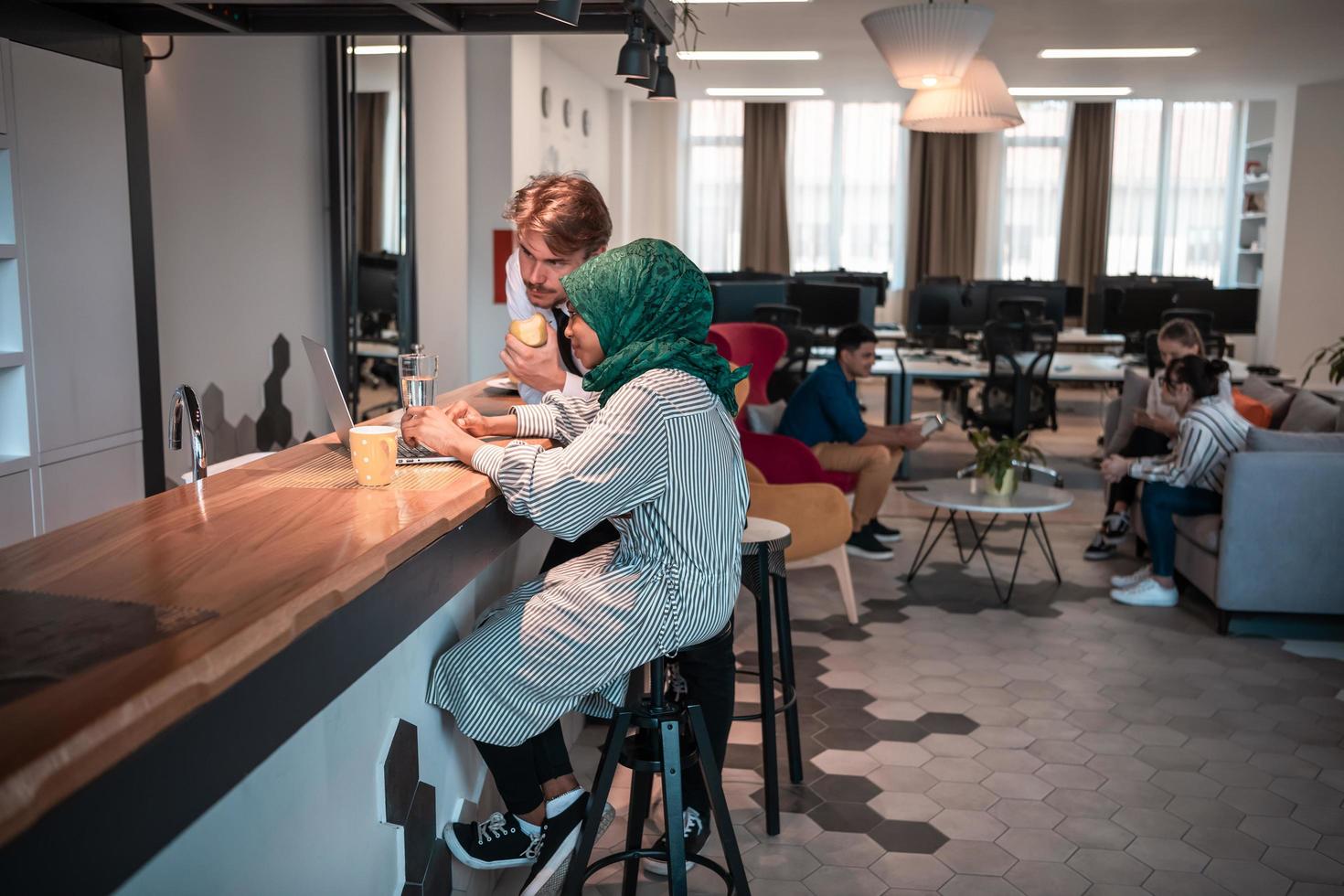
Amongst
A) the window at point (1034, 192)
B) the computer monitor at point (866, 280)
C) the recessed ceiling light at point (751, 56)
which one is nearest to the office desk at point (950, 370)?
the computer monitor at point (866, 280)

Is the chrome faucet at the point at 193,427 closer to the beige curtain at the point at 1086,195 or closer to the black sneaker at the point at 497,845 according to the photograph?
the black sneaker at the point at 497,845

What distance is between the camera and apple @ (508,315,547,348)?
8.45 feet

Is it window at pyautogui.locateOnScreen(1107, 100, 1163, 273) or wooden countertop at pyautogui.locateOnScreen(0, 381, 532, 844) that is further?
window at pyautogui.locateOnScreen(1107, 100, 1163, 273)

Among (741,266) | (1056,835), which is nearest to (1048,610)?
(1056,835)

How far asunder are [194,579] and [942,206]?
13013 mm

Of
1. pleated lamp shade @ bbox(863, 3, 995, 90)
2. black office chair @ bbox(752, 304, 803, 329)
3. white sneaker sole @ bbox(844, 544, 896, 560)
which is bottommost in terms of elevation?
white sneaker sole @ bbox(844, 544, 896, 560)

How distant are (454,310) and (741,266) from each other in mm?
7064

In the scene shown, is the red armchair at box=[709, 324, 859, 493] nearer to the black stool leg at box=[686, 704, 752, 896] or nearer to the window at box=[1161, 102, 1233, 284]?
the black stool leg at box=[686, 704, 752, 896]

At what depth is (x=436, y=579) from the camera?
1666 millimetres

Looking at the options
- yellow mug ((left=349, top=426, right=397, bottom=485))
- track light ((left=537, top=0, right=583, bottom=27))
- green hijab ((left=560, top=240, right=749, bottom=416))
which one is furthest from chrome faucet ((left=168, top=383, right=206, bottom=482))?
track light ((left=537, top=0, right=583, bottom=27))

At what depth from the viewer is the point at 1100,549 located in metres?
5.55

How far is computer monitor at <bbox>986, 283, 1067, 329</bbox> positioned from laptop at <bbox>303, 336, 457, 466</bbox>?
317 inches

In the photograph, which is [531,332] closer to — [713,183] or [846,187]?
[713,183]

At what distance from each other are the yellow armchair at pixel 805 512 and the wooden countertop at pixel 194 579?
6.98 ft
